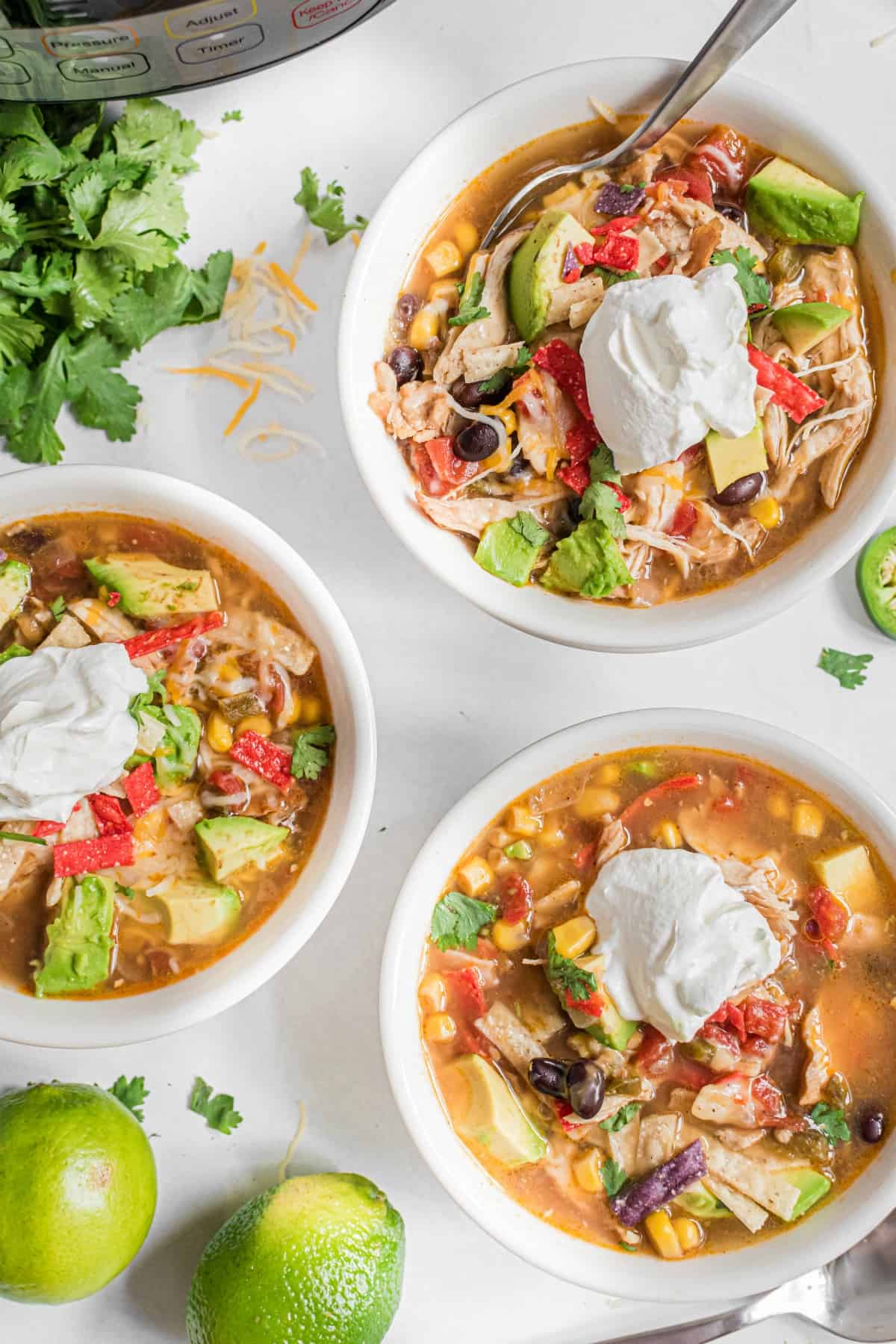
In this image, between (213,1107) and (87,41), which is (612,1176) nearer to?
(213,1107)

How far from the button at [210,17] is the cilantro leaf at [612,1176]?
279cm

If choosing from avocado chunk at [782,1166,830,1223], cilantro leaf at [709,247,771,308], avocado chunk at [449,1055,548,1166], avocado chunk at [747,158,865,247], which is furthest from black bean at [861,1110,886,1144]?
avocado chunk at [747,158,865,247]

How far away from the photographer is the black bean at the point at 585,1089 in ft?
9.15

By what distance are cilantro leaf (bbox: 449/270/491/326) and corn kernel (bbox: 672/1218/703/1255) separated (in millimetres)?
2333

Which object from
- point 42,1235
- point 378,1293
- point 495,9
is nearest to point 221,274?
point 495,9

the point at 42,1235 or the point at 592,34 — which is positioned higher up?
the point at 592,34

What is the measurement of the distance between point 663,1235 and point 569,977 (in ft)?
2.45

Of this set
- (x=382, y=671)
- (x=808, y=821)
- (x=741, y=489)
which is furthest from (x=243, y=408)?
(x=808, y=821)

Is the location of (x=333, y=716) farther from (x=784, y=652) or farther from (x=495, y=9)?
(x=495, y=9)

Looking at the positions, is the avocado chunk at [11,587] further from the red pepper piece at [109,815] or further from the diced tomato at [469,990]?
the diced tomato at [469,990]

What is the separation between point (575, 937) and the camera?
9.43ft

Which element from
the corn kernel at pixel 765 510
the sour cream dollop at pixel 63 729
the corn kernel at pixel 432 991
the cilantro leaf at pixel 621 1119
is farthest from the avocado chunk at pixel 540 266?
the cilantro leaf at pixel 621 1119

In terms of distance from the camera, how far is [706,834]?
118 inches

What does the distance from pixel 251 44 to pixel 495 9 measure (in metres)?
0.91
